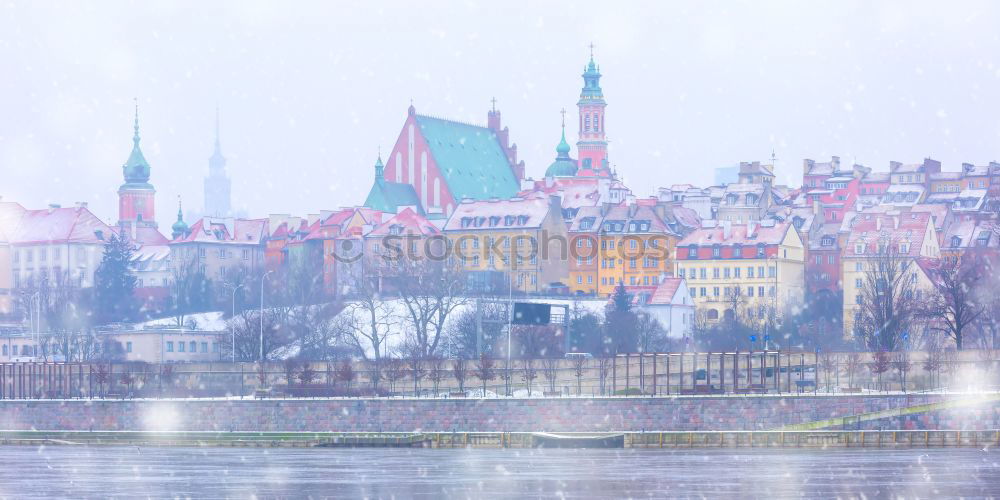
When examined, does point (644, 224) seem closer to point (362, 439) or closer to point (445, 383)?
point (445, 383)

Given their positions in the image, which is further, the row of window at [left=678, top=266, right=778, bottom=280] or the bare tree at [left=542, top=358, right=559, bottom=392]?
the row of window at [left=678, top=266, right=778, bottom=280]

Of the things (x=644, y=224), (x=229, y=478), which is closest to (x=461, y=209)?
(x=644, y=224)

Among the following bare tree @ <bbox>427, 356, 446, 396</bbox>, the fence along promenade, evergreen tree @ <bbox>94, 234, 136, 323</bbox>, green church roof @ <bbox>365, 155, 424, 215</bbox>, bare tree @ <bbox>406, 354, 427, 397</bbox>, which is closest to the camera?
the fence along promenade

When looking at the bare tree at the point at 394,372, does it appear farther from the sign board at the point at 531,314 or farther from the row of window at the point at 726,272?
the row of window at the point at 726,272

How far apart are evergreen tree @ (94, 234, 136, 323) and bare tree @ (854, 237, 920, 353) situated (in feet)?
180

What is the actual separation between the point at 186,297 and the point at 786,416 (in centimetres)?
8629

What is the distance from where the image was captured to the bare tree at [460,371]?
3318 inches

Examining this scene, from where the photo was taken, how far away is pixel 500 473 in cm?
5059

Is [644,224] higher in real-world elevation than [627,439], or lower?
higher

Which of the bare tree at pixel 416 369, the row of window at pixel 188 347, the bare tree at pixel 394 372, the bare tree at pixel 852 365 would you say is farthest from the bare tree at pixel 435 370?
the row of window at pixel 188 347

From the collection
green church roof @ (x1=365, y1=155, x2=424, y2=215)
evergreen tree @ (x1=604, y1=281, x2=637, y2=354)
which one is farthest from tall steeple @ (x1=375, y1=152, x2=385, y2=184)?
evergreen tree @ (x1=604, y1=281, x2=637, y2=354)

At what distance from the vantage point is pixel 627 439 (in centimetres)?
6506

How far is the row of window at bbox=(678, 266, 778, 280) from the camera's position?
462ft

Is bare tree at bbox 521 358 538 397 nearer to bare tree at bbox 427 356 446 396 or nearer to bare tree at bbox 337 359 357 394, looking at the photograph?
bare tree at bbox 427 356 446 396
